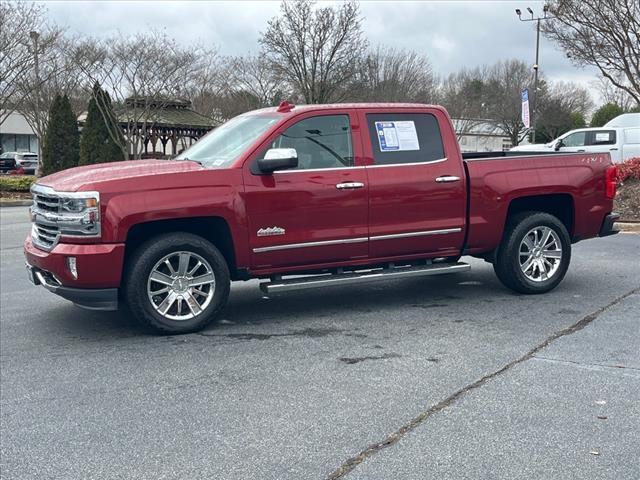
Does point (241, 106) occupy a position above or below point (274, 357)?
above

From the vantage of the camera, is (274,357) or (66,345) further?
(66,345)

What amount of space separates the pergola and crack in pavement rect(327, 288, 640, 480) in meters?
28.3

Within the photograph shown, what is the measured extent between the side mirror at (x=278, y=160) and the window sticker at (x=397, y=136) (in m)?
1.07

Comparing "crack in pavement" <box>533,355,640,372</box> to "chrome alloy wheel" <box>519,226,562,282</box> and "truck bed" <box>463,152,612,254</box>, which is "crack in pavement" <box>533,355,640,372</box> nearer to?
"truck bed" <box>463,152,612,254</box>

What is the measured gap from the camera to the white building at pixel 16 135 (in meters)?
62.9

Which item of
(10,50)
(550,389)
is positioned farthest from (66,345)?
(10,50)

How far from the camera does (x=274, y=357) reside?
5613 millimetres

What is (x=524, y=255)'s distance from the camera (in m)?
7.67

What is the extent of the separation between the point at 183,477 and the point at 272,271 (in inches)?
122

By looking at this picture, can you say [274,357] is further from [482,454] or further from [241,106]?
[241,106]

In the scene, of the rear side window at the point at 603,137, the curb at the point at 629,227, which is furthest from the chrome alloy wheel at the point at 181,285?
the rear side window at the point at 603,137

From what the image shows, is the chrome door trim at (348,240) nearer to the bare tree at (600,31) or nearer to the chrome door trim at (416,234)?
the chrome door trim at (416,234)

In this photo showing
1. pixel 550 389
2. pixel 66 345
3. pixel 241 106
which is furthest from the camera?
pixel 241 106

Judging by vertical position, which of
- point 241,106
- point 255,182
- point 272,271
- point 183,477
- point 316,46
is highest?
point 316,46
